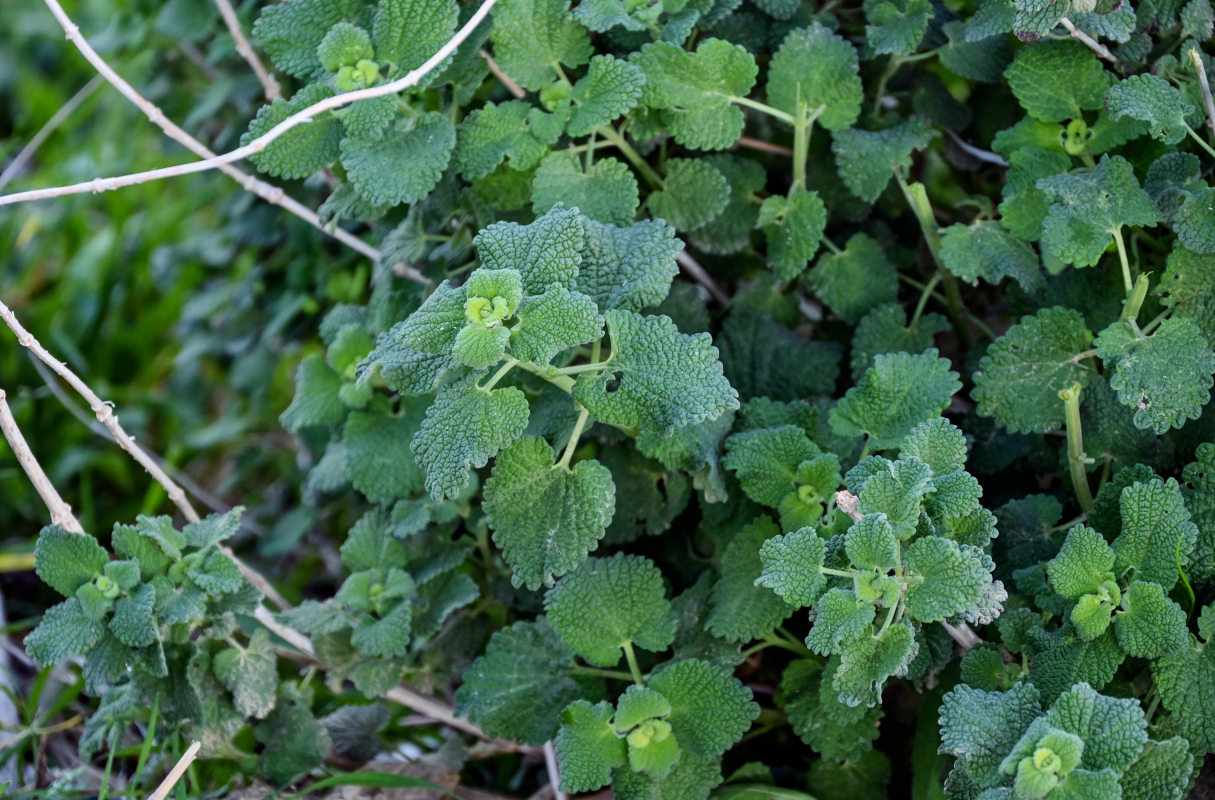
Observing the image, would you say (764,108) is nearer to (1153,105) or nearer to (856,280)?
(856,280)

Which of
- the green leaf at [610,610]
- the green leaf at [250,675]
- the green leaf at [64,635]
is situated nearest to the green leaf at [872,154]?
the green leaf at [610,610]

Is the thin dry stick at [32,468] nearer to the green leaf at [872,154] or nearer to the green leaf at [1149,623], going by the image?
the green leaf at [872,154]

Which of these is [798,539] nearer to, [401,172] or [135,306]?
[401,172]

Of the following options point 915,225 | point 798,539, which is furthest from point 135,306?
point 798,539

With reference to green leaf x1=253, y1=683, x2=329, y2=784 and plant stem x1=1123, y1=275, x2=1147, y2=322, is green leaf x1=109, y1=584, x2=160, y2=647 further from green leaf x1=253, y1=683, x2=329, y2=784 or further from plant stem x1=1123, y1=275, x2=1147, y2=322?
plant stem x1=1123, y1=275, x2=1147, y2=322

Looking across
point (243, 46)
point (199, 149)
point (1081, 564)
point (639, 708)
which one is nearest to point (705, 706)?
point (639, 708)
